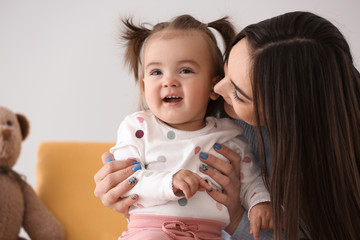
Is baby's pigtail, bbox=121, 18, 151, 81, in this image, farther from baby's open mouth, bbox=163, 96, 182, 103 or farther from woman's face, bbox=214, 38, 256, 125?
woman's face, bbox=214, 38, 256, 125

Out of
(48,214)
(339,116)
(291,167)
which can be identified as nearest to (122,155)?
(291,167)

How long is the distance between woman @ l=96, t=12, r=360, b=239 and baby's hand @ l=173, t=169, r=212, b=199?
190mm

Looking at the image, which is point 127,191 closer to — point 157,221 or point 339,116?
point 157,221

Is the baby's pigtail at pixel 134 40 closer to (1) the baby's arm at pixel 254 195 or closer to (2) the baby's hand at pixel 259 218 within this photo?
(1) the baby's arm at pixel 254 195

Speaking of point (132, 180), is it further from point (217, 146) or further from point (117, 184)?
point (217, 146)

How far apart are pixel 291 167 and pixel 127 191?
463mm

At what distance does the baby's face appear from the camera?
123 centimetres

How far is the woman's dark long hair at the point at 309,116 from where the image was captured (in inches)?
38.3

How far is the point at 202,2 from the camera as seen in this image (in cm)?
233

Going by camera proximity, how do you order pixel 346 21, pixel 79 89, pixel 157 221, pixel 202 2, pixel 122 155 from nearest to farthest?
pixel 157 221, pixel 122 155, pixel 346 21, pixel 202 2, pixel 79 89

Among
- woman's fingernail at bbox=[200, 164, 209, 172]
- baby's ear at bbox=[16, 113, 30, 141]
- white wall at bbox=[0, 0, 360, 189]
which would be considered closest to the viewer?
woman's fingernail at bbox=[200, 164, 209, 172]

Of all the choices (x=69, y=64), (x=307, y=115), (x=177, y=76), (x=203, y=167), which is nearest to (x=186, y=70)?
(x=177, y=76)

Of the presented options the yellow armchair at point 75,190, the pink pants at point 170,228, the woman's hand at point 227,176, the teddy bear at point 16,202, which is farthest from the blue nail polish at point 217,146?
the teddy bear at point 16,202

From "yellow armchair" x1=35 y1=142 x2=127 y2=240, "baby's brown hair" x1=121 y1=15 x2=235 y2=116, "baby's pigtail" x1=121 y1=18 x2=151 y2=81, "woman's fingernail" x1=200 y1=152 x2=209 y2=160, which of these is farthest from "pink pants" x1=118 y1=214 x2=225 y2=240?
"yellow armchair" x1=35 y1=142 x2=127 y2=240
